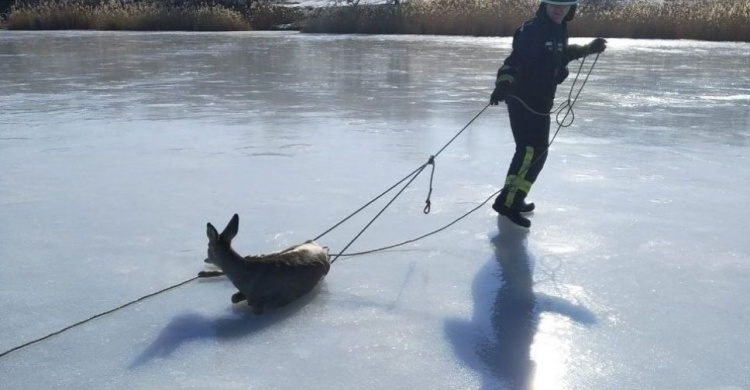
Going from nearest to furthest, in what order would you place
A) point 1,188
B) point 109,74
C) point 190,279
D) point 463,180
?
point 190,279 < point 1,188 < point 463,180 < point 109,74

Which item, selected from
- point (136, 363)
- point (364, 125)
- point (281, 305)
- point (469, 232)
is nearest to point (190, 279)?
point (281, 305)

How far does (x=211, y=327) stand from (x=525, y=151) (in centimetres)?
189

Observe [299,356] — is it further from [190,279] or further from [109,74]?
[109,74]

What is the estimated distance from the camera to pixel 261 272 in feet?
8.76

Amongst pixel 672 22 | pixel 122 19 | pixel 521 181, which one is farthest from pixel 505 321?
pixel 122 19

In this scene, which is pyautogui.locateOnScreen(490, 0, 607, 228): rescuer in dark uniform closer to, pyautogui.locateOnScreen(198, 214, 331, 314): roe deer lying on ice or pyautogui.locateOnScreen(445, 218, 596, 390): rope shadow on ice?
pyautogui.locateOnScreen(445, 218, 596, 390): rope shadow on ice

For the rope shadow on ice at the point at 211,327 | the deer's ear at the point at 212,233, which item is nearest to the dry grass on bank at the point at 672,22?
the rope shadow on ice at the point at 211,327

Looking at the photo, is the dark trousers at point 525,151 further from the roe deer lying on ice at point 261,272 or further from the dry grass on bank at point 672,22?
the dry grass on bank at point 672,22

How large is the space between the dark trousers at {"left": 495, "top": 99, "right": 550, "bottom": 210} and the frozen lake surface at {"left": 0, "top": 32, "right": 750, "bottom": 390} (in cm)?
17

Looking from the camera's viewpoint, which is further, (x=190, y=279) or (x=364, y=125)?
(x=364, y=125)

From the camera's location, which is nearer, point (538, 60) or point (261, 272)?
point (261, 272)

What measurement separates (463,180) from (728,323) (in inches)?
83.4

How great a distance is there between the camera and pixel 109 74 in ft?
33.8

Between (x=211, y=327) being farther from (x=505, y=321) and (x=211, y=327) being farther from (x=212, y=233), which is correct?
(x=505, y=321)
